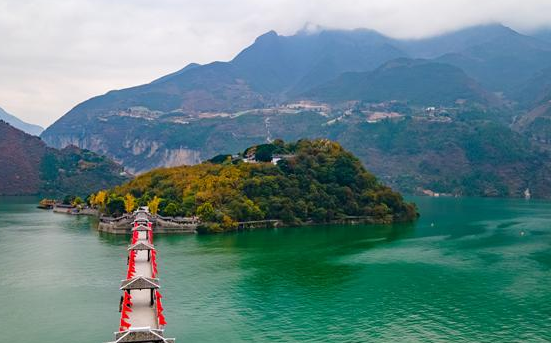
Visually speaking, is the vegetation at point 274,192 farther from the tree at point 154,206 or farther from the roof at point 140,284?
the roof at point 140,284

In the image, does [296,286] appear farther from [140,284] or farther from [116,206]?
[116,206]

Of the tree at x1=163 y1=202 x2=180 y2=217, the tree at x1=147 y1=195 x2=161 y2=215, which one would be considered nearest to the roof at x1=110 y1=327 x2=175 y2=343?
Answer: the tree at x1=147 y1=195 x2=161 y2=215

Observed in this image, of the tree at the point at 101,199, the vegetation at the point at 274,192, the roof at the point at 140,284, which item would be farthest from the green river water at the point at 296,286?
the tree at the point at 101,199

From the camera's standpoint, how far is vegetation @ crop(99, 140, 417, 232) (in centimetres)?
8069

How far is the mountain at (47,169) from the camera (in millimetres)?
173250

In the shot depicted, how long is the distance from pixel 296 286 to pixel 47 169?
156131 millimetres

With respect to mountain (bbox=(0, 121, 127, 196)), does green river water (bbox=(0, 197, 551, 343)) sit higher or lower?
lower

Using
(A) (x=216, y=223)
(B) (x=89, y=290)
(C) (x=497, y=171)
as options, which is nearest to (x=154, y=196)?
(A) (x=216, y=223)

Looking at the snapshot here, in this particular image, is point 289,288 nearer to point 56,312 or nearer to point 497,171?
point 56,312

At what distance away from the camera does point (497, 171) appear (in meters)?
192

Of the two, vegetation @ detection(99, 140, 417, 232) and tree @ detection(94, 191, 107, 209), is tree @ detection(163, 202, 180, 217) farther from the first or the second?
tree @ detection(94, 191, 107, 209)

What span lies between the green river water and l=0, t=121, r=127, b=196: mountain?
10026 cm

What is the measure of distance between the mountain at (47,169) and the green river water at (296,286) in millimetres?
100261

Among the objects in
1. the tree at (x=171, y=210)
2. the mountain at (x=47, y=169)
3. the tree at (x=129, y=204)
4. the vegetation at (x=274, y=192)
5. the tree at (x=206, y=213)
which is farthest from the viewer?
the mountain at (x=47, y=169)
